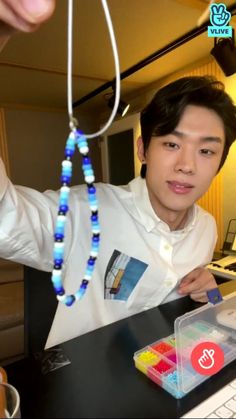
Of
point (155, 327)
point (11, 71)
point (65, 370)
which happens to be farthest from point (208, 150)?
point (11, 71)

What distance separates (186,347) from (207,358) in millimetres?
36

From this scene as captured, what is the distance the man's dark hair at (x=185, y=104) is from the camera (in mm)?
783

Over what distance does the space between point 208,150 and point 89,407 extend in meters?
0.62

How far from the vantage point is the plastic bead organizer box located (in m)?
0.45

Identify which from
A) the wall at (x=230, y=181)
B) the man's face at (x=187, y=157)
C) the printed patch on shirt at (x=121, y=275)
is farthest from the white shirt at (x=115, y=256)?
the wall at (x=230, y=181)

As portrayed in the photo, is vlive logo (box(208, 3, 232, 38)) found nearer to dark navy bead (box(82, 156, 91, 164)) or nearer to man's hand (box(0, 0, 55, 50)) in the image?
man's hand (box(0, 0, 55, 50))

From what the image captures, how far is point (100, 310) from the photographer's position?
0.79 meters

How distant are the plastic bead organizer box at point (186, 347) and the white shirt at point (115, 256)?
246 mm

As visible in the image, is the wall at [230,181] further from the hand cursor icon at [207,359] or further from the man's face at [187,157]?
the hand cursor icon at [207,359]

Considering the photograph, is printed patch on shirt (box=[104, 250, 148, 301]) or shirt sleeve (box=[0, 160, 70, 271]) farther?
printed patch on shirt (box=[104, 250, 148, 301])

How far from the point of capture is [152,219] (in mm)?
854

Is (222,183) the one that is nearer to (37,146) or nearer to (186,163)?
(186,163)

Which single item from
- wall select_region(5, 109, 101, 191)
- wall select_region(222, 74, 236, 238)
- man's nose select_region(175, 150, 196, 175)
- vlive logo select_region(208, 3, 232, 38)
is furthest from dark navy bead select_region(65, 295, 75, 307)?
wall select_region(5, 109, 101, 191)

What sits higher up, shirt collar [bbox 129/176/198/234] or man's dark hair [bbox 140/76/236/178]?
man's dark hair [bbox 140/76/236/178]
